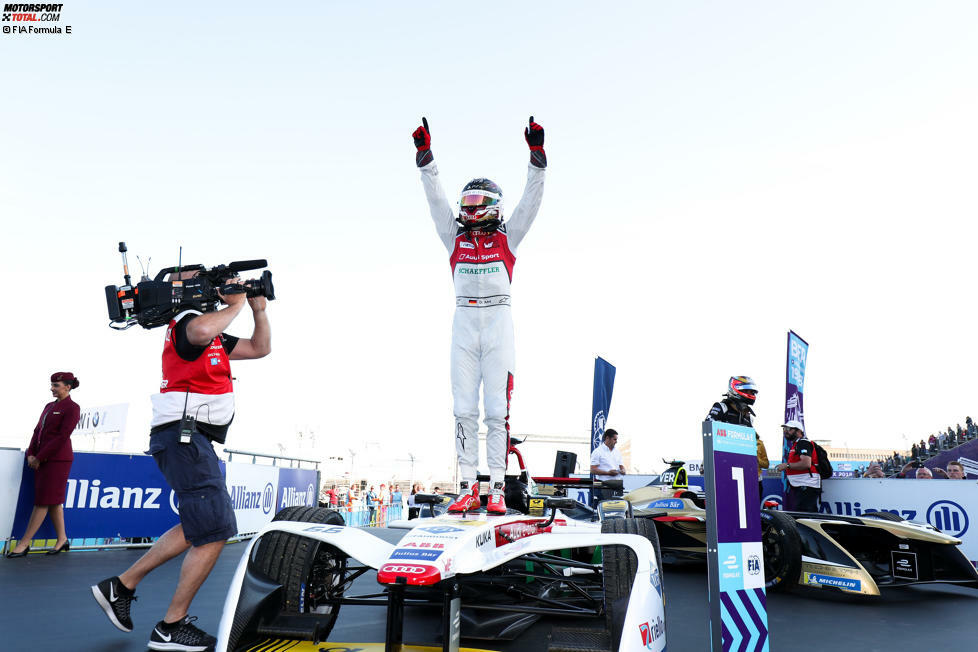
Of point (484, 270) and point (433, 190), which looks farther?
point (433, 190)

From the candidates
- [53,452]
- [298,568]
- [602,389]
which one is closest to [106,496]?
[53,452]

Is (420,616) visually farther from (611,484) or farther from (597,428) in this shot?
(597,428)

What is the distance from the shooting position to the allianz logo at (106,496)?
7383 mm

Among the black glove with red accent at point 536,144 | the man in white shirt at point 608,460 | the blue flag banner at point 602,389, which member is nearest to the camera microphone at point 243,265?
the black glove with red accent at point 536,144

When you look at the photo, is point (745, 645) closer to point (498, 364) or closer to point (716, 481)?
point (716, 481)

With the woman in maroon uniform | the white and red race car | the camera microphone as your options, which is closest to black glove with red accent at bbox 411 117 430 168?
the camera microphone

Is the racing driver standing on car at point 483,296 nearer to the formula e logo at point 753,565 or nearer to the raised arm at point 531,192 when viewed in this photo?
the raised arm at point 531,192

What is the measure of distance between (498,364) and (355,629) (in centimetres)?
180

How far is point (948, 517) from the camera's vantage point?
7.15 m

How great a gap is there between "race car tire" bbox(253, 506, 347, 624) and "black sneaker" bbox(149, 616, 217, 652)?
→ 0.36m

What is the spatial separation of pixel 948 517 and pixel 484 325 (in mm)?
6041

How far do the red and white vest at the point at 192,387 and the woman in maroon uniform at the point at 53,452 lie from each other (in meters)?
4.38

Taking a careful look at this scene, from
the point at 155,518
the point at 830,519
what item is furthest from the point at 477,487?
the point at 155,518

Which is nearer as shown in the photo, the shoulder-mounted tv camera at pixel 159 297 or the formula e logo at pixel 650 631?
the formula e logo at pixel 650 631
